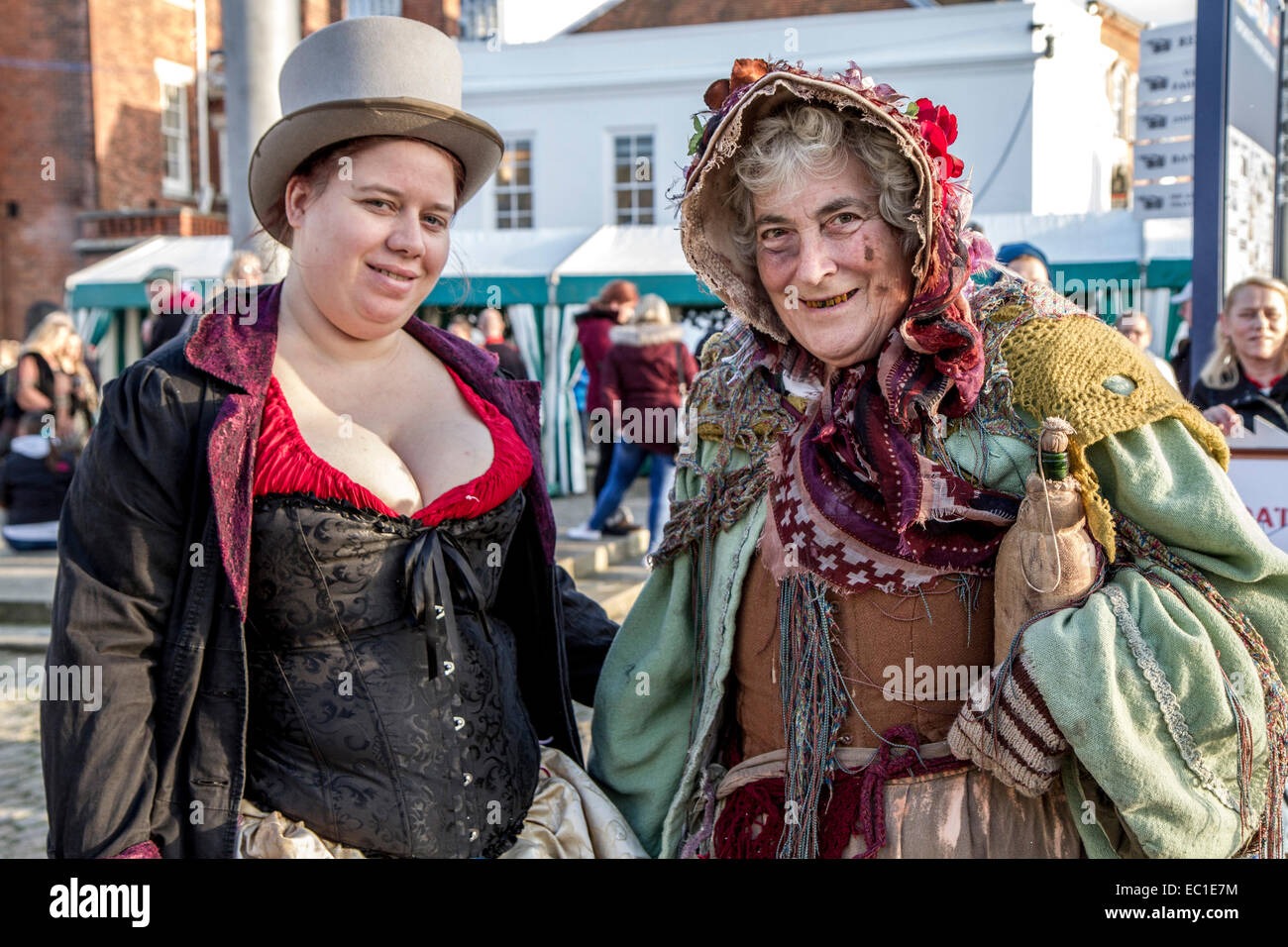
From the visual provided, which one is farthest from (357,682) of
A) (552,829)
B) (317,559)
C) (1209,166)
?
(1209,166)

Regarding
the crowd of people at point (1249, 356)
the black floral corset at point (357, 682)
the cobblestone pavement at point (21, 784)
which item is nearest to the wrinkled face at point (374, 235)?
the black floral corset at point (357, 682)

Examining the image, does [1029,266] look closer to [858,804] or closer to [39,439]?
[858,804]

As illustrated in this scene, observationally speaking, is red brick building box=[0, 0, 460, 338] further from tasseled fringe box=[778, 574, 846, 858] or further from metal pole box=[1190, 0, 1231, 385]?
tasseled fringe box=[778, 574, 846, 858]

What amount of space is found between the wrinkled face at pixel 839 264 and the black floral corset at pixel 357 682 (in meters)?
0.71

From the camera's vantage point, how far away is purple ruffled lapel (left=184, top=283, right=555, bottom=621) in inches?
66.3

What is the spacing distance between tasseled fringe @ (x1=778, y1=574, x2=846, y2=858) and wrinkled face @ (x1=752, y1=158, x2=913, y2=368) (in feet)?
1.28

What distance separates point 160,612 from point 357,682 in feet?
1.05

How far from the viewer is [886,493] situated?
5.40 ft

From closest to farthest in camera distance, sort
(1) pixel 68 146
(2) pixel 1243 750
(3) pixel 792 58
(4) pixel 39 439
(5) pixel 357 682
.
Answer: (2) pixel 1243 750
(5) pixel 357 682
(4) pixel 39 439
(3) pixel 792 58
(1) pixel 68 146

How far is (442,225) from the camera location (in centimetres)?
191

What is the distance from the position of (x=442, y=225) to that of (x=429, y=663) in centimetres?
75

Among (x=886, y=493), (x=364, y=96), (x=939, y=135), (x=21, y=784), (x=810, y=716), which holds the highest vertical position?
(x=364, y=96)

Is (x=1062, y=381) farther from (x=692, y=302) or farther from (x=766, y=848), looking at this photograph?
(x=692, y=302)
